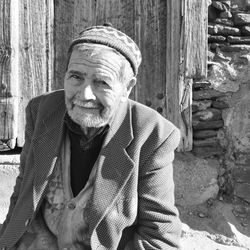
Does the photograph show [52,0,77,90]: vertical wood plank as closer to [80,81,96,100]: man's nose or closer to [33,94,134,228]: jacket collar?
[33,94,134,228]: jacket collar

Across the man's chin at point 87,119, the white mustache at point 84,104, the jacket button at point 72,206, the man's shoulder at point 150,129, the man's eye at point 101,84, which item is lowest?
the jacket button at point 72,206

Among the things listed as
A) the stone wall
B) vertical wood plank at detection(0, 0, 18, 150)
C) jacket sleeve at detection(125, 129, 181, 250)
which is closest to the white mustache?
jacket sleeve at detection(125, 129, 181, 250)

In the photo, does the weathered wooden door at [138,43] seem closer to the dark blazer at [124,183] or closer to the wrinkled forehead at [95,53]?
the dark blazer at [124,183]

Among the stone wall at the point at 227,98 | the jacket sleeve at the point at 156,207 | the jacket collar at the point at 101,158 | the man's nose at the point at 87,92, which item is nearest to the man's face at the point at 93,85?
the man's nose at the point at 87,92

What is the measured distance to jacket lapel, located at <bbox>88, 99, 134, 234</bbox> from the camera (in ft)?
6.24

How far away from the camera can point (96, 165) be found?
1.98 metres

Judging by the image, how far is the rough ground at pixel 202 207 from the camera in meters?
Answer: 3.12

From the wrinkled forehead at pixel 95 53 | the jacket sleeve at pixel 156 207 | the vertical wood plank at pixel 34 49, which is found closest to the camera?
the wrinkled forehead at pixel 95 53

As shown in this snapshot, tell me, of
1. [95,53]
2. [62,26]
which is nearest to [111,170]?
[95,53]

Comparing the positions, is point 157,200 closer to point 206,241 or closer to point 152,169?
point 152,169

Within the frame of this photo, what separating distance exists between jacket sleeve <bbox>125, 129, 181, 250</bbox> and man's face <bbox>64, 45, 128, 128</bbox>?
0.27 metres

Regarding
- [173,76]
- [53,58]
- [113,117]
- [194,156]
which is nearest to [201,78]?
[173,76]

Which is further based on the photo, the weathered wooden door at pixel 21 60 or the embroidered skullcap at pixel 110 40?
the weathered wooden door at pixel 21 60

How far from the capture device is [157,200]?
1.95 m
